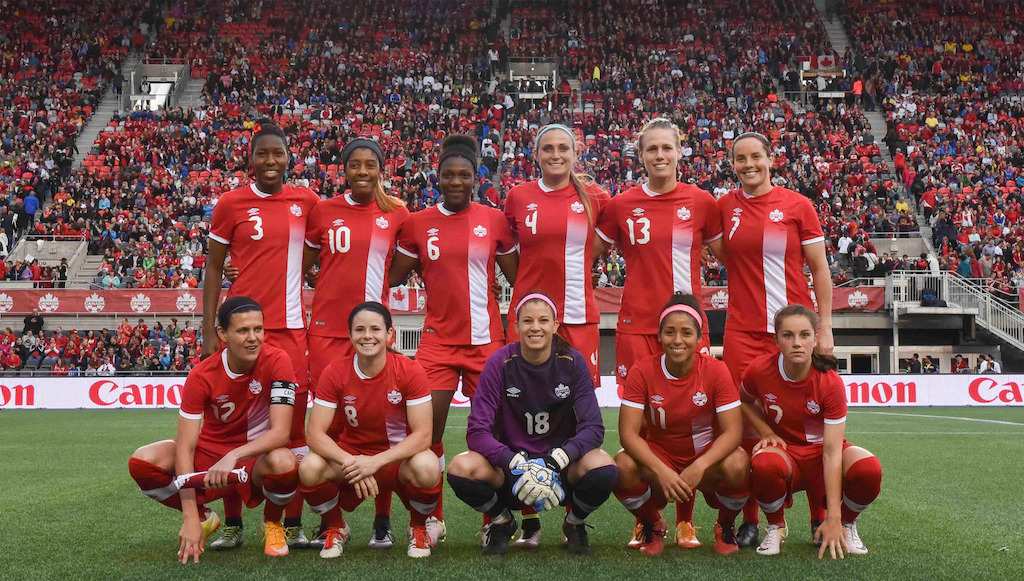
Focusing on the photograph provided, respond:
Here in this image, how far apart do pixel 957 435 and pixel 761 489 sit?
26.6 ft

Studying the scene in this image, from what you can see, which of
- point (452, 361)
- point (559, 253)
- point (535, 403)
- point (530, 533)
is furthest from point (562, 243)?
point (530, 533)

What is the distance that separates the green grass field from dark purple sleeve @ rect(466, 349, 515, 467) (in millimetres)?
497

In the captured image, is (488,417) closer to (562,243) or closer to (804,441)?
(562,243)

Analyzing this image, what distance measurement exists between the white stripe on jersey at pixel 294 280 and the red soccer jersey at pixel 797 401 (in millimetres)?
2477

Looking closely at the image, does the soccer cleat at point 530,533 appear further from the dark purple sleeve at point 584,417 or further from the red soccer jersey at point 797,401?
the red soccer jersey at point 797,401

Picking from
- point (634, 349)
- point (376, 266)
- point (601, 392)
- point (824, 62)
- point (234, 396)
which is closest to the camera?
point (234, 396)

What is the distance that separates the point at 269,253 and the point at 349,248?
442mm

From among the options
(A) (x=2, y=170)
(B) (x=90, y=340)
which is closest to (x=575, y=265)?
(B) (x=90, y=340)

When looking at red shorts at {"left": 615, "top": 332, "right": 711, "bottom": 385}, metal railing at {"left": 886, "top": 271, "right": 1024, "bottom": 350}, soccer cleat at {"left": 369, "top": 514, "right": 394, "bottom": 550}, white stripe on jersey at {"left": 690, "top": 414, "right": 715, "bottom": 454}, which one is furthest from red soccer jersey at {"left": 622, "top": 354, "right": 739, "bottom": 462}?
metal railing at {"left": 886, "top": 271, "right": 1024, "bottom": 350}

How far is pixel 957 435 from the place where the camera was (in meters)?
11.6

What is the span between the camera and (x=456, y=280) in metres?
5.43

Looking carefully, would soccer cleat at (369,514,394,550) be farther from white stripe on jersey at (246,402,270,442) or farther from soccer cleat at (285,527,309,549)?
white stripe on jersey at (246,402,270,442)

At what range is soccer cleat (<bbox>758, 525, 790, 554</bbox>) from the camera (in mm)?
4695

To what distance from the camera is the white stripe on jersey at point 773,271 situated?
5.36m
